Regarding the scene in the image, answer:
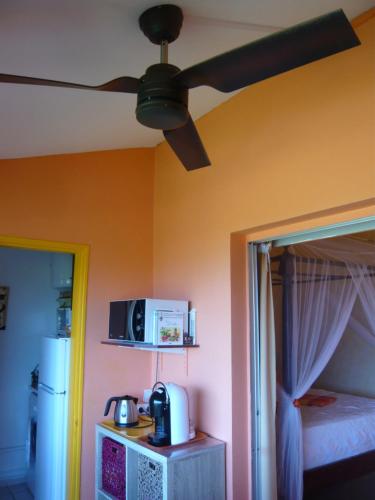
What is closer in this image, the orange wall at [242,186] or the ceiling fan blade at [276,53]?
the ceiling fan blade at [276,53]

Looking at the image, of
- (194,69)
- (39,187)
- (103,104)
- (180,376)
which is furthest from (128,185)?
(194,69)

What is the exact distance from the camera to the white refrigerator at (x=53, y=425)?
3008mm

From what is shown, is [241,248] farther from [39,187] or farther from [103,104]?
[39,187]

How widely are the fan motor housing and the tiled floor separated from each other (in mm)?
3631

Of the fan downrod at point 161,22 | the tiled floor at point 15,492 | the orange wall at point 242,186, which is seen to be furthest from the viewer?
the tiled floor at point 15,492

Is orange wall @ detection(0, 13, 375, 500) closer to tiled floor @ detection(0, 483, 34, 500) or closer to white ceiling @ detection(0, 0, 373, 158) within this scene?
white ceiling @ detection(0, 0, 373, 158)

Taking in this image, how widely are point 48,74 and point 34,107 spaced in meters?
0.26

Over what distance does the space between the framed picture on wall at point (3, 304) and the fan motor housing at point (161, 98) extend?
3.37 metres

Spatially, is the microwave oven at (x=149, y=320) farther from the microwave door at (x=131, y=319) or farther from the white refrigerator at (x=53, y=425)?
the white refrigerator at (x=53, y=425)

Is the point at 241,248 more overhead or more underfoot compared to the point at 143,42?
more underfoot

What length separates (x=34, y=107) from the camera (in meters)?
2.16

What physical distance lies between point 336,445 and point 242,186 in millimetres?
2146

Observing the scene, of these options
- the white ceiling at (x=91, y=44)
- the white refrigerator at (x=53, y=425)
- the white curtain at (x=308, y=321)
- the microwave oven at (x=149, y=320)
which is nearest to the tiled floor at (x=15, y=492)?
the white refrigerator at (x=53, y=425)

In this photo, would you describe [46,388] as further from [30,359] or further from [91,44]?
[91,44]
